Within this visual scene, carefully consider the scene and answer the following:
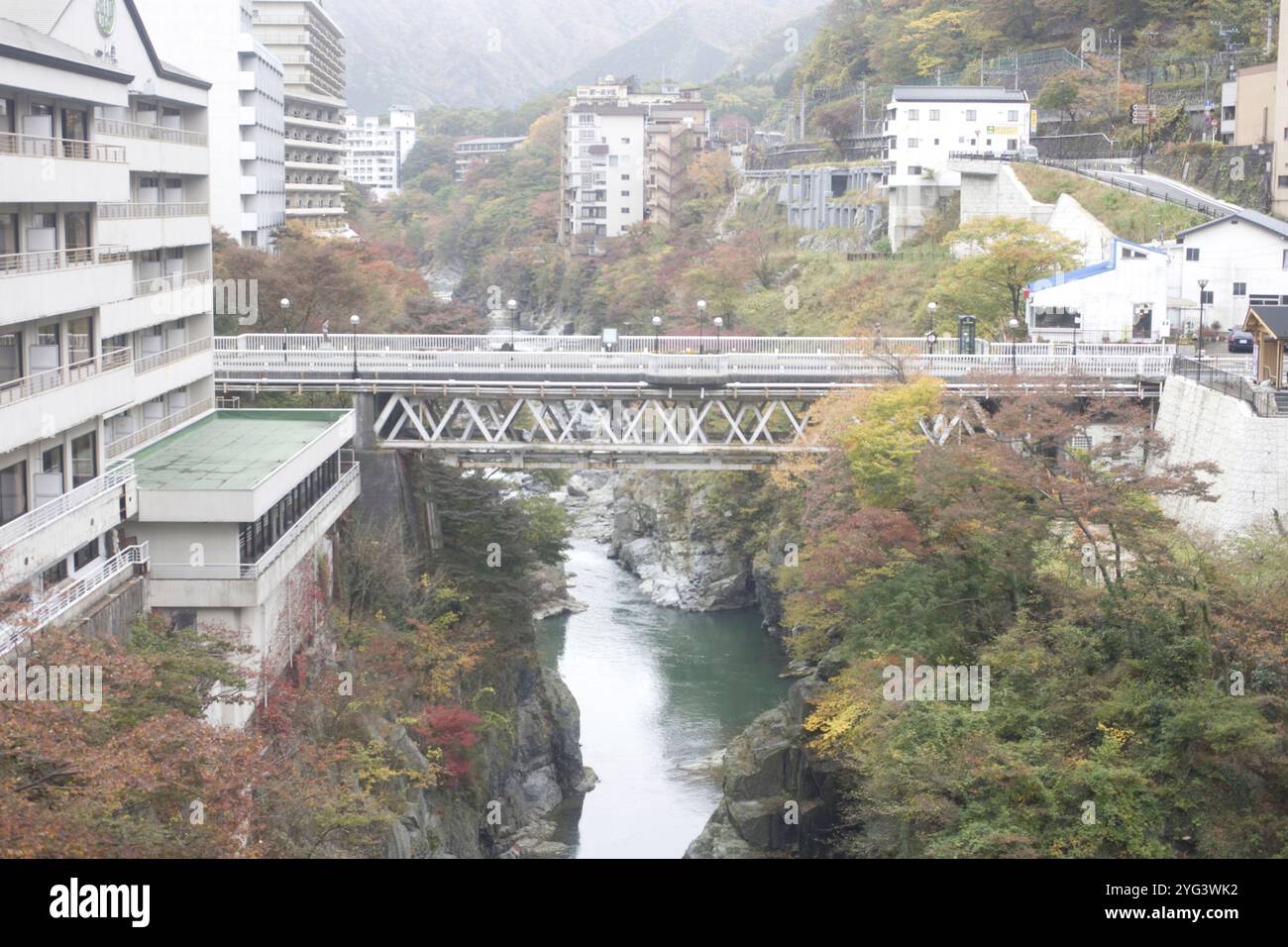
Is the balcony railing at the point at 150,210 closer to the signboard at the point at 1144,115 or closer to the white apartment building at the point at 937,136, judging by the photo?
the white apartment building at the point at 937,136

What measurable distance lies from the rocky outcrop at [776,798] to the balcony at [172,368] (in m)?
13.2

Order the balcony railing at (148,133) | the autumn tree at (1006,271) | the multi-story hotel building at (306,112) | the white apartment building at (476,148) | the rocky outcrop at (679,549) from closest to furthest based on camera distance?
1. the balcony railing at (148,133)
2. the autumn tree at (1006,271)
3. the rocky outcrop at (679,549)
4. the multi-story hotel building at (306,112)
5. the white apartment building at (476,148)

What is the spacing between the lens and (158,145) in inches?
1110

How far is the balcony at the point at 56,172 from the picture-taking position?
18.9 m

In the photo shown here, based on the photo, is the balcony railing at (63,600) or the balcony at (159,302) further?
the balcony at (159,302)

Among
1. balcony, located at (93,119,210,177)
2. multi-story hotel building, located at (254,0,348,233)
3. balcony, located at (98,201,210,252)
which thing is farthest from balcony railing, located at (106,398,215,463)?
multi-story hotel building, located at (254,0,348,233)

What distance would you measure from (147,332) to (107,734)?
15.5 m

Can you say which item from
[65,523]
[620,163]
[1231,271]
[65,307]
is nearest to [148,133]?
[65,307]

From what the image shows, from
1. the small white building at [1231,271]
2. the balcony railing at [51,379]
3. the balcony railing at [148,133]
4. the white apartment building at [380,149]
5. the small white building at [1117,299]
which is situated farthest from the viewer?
the white apartment building at [380,149]

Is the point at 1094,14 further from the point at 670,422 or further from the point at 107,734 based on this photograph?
the point at 107,734

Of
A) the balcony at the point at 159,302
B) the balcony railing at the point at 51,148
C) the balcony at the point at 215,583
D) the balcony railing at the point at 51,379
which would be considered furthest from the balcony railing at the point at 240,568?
the balcony railing at the point at 51,148

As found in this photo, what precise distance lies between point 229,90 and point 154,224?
30.8 meters

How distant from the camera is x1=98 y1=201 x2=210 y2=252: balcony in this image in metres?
26.1
